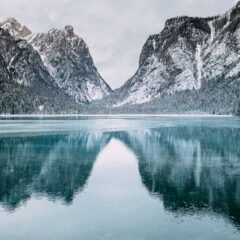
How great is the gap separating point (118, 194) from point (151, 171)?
1260cm

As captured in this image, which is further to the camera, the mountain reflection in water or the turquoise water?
the mountain reflection in water

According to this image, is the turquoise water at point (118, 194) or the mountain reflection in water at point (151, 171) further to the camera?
the mountain reflection in water at point (151, 171)

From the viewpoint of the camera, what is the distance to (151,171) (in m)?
50.2

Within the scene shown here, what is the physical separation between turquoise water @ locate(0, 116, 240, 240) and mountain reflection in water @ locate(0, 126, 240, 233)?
0.30 feet

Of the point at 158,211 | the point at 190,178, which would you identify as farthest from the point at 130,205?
the point at 190,178

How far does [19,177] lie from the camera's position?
147ft

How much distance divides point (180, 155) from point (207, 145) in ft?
50.3

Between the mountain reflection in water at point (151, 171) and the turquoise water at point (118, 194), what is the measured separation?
0.09 metres

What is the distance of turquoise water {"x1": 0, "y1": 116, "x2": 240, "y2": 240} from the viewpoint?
1111 inches

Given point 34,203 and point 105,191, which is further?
point 105,191

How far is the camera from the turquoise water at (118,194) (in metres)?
28.2

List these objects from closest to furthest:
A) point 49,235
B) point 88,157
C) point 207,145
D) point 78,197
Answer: point 49,235 < point 78,197 < point 88,157 < point 207,145

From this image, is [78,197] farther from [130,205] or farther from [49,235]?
[49,235]

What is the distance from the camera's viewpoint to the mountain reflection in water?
3572 centimetres
